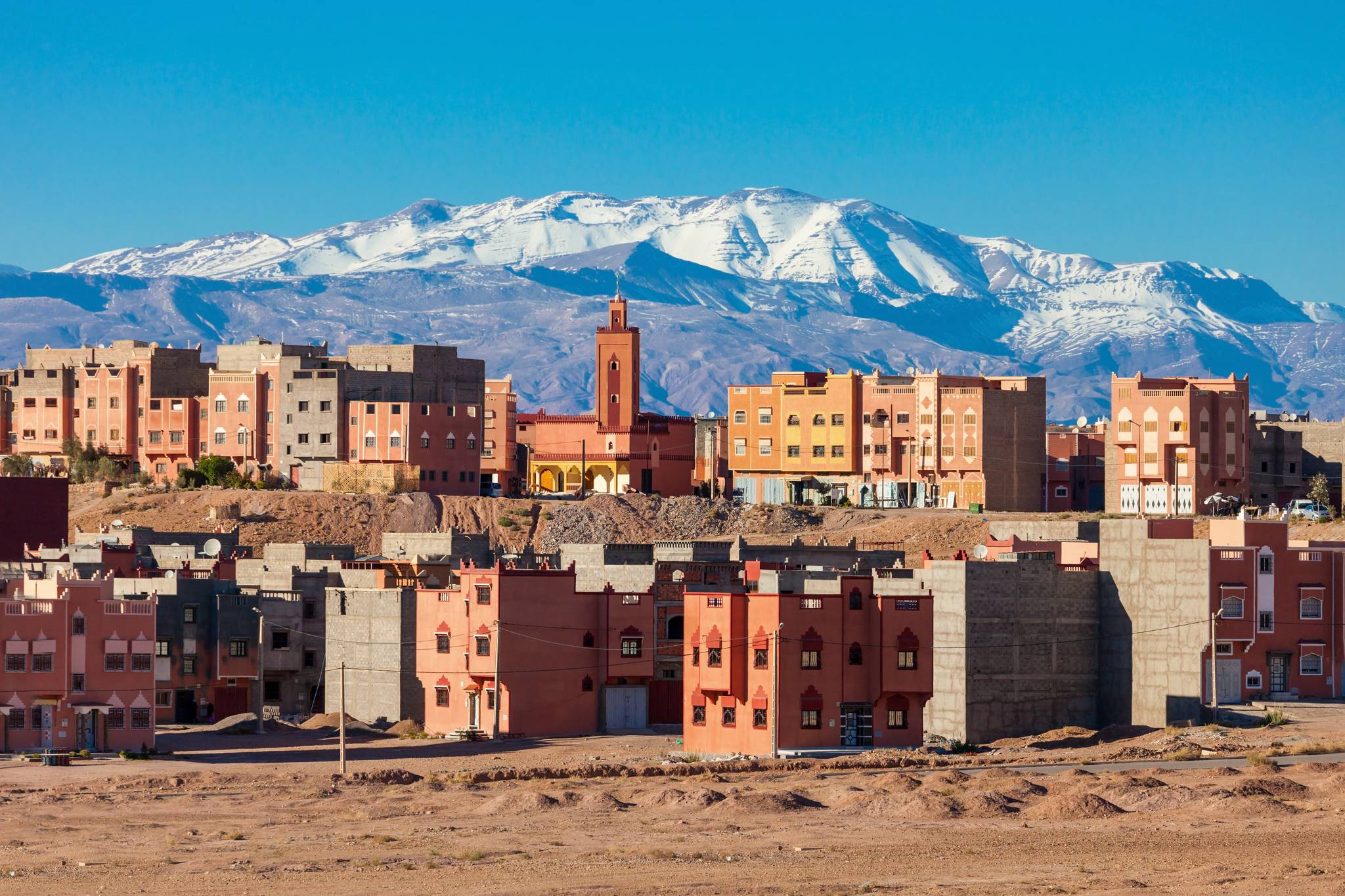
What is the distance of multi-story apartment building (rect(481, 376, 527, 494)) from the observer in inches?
6693

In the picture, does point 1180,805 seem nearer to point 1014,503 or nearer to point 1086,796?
point 1086,796

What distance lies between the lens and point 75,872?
54.8 m

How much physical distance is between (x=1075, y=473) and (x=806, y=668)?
8939 centimetres

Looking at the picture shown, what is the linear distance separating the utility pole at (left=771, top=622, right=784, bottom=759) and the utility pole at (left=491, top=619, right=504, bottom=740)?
11.3 meters

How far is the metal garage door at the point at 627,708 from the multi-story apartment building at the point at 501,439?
85.6m

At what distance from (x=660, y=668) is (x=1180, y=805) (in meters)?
25.9

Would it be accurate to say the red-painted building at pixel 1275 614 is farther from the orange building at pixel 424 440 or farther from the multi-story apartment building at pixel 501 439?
the multi-story apartment building at pixel 501 439

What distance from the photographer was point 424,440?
150000 mm

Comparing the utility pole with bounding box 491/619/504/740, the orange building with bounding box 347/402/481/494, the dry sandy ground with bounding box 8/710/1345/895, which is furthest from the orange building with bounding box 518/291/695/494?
the dry sandy ground with bounding box 8/710/1345/895

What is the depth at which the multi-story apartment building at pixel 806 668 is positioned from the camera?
73.1 metres

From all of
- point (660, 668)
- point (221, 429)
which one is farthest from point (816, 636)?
point (221, 429)

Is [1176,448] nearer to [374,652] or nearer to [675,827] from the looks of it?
[374,652]

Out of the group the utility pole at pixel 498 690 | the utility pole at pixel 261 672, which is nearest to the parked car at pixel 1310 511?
the utility pole at pixel 498 690

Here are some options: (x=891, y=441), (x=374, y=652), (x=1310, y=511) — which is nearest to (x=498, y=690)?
(x=374, y=652)
